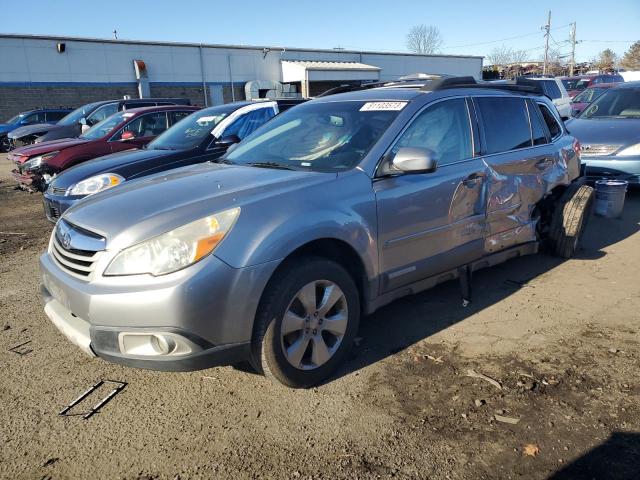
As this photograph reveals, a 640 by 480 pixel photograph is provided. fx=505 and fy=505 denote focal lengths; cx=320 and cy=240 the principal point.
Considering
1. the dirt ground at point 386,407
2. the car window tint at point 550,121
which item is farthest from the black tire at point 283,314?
the car window tint at point 550,121

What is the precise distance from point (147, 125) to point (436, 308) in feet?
22.6

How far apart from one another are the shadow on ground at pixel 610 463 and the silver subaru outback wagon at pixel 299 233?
4.63 ft

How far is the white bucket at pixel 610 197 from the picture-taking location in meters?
6.70

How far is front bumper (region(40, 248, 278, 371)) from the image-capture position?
100 inches

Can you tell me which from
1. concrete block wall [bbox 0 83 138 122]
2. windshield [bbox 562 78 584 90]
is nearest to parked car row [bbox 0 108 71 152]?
concrete block wall [bbox 0 83 138 122]

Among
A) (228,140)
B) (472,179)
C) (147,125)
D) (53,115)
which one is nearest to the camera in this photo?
(472,179)

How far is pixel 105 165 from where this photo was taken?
627cm

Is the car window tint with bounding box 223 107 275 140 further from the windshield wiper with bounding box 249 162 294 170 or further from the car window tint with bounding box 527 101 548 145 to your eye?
the car window tint with bounding box 527 101 548 145

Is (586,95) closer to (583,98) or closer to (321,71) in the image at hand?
(583,98)

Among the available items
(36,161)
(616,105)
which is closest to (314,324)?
(36,161)

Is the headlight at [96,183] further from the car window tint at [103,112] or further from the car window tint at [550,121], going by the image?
the car window tint at [103,112]

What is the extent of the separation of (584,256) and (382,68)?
38.1 m

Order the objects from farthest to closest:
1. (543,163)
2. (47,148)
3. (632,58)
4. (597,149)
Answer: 1. (632,58)
2. (47,148)
3. (597,149)
4. (543,163)

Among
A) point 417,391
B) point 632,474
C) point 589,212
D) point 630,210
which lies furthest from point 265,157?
point 630,210
